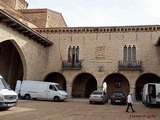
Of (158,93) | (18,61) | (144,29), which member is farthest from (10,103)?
(144,29)

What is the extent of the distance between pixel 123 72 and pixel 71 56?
685cm

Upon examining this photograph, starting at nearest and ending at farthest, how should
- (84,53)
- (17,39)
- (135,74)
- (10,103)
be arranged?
(10,103) < (17,39) < (135,74) < (84,53)

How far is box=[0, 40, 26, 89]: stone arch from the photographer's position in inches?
952

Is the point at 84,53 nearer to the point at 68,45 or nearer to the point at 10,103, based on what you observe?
the point at 68,45

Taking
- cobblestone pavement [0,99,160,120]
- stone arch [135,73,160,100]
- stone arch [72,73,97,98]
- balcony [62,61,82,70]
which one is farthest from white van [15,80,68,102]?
stone arch [135,73,160,100]

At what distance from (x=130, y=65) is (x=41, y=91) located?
10822mm

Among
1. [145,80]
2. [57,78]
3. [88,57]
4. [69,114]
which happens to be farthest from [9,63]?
[145,80]

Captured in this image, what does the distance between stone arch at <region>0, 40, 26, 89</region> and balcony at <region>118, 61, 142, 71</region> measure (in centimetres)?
1231

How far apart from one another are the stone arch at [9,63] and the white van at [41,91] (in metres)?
4.99

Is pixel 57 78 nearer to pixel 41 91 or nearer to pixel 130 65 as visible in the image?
pixel 41 91

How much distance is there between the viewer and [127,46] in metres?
24.4

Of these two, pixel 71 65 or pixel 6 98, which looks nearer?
pixel 6 98

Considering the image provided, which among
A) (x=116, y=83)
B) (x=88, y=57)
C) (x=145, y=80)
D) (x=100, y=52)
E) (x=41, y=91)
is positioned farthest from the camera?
(x=116, y=83)

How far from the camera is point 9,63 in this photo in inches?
997
